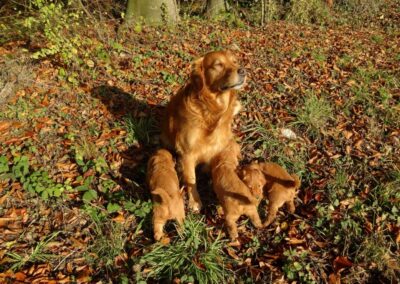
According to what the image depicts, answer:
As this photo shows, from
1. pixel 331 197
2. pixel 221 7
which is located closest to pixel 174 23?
pixel 221 7

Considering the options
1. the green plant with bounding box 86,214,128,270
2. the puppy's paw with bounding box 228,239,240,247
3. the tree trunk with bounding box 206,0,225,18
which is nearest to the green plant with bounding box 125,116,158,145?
the green plant with bounding box 86,214,128,270

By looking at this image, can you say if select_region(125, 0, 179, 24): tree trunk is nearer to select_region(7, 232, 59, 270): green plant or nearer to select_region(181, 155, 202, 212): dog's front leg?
select_region(181, 155, 202, 212): dog's front leg

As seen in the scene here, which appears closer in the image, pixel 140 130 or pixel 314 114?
pixel 140 130

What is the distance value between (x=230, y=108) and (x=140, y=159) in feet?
4.36

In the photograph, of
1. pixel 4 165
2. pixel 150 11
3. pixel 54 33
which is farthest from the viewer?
pixel 150 11

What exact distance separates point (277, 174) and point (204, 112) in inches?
38.8

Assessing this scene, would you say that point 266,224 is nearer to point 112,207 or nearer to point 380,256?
point 380,256

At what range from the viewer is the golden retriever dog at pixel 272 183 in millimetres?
3383

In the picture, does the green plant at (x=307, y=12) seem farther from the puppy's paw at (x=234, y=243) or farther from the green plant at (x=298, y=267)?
the green plant at (x=298, y=267)

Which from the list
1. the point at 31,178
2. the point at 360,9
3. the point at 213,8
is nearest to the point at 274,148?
the point at 31,178

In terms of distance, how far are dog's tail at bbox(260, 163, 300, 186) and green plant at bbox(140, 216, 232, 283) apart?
0.80m

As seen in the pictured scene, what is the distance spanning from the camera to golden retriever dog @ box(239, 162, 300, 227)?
11.1 ft

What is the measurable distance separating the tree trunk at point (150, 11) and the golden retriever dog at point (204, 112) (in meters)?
3.74

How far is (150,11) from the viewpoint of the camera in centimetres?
720
